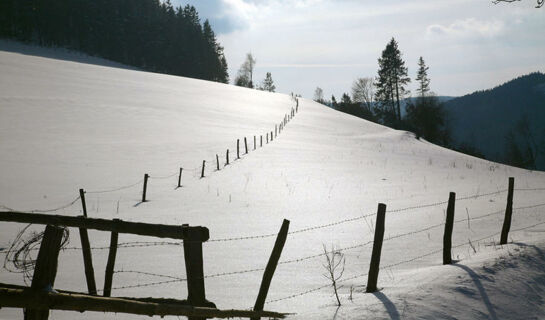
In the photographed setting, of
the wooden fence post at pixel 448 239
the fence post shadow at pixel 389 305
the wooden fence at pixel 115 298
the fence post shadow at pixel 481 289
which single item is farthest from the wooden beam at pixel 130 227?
the wooden fence post at pixel 448 239

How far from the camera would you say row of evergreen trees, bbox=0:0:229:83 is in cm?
7531

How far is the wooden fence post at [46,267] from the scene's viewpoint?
3.61m

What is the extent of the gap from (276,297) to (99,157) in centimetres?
2006

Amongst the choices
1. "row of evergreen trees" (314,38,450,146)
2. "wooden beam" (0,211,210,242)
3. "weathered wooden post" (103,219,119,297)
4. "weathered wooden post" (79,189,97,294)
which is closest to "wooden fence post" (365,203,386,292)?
"wooden beam" (0,211,210,242)

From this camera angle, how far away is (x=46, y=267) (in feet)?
12.1

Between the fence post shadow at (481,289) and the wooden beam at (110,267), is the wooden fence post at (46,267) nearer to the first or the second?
the wooden beam at (110,267)

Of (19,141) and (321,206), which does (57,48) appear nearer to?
(19,141)

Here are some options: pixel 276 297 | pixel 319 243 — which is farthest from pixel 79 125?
pixel 276 297

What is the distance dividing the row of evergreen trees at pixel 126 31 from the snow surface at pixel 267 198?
36.3 meters

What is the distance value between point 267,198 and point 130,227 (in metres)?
12.4

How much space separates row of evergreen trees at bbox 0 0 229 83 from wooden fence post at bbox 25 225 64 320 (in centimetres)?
8395

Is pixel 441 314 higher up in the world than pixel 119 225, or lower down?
lower down

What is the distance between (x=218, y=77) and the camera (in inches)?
3964

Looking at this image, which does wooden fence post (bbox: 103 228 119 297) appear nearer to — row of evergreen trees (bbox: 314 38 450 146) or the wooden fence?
the wooden fence
